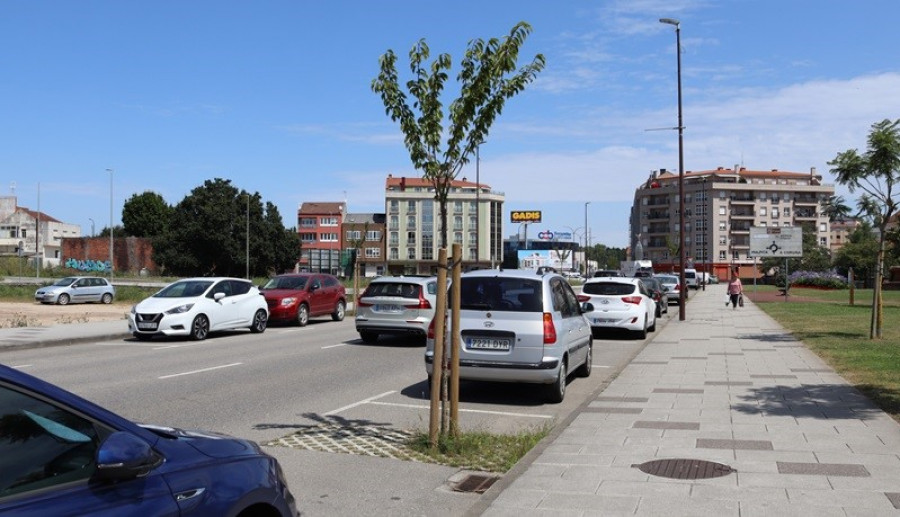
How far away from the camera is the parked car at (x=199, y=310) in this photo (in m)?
19.5

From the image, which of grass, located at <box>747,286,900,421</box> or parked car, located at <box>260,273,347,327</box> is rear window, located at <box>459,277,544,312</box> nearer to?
grass, located at <box>747,286,900,421</box>

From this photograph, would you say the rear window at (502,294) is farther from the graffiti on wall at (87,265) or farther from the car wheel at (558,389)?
the graffiti on wall at (87,265)

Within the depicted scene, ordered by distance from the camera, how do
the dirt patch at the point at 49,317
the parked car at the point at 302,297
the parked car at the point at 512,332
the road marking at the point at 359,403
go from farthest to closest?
1. the dirt patch at the point at 49,317
2. the parked car at the point at 302,297
3. the parked car at the point at 512,332
4. the road marking at the point at 359,403

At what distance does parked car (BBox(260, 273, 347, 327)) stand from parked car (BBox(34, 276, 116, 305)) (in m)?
20.0

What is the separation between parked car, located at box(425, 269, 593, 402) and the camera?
1031 centimetres

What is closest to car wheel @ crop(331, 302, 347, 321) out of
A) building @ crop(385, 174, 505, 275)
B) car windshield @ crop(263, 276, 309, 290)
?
car windshield @ crop(263, 276, 309, 290)

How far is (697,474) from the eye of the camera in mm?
6559

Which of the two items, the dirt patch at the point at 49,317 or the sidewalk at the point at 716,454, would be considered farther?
the dirt patch at the point at 49,317

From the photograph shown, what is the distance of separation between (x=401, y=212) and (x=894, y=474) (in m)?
138

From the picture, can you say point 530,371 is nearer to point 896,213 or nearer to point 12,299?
point 896,213

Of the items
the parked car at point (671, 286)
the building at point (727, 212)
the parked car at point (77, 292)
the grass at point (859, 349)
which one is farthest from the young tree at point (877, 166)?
the building at point (727, 212)

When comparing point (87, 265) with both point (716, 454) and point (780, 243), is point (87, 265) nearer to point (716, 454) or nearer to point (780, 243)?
point (780, 243)

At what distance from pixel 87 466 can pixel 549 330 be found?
792 cm

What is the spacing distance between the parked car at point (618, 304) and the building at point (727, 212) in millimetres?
112678
